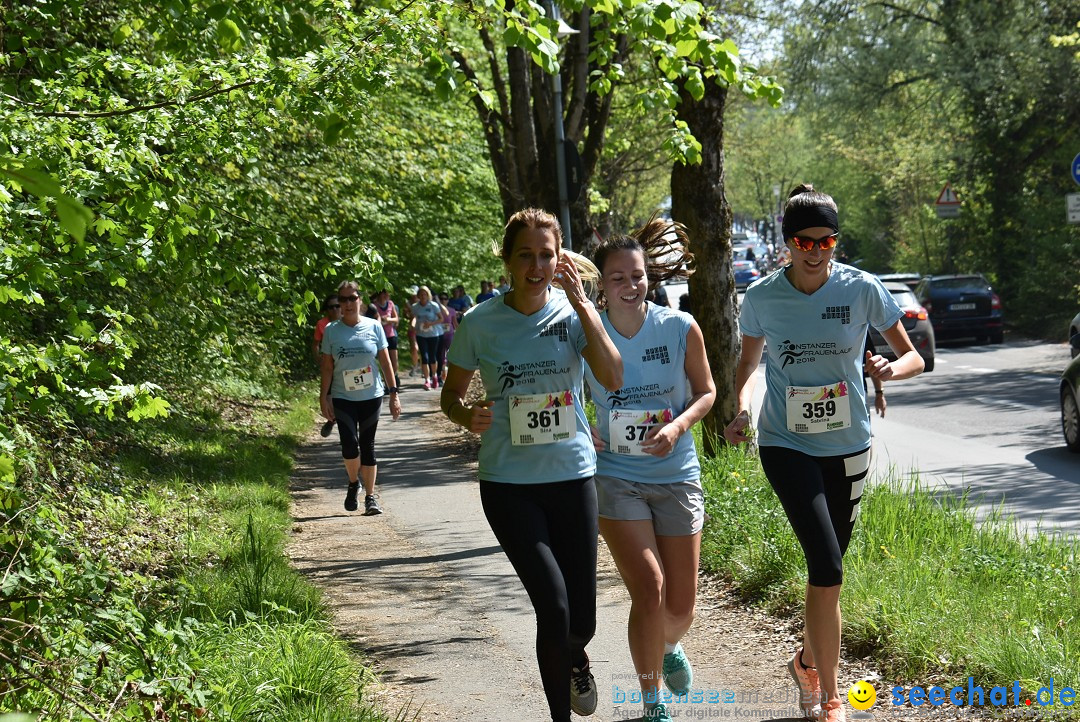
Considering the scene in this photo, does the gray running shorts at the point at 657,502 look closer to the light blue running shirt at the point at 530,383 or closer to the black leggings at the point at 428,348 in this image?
the light blue running shirt at the point at 530,383

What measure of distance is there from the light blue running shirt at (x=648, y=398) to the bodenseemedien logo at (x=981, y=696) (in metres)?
1.22

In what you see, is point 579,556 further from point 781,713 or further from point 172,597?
point 172,597

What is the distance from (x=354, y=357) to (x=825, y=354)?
644 centimetres

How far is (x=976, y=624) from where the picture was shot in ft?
17.2

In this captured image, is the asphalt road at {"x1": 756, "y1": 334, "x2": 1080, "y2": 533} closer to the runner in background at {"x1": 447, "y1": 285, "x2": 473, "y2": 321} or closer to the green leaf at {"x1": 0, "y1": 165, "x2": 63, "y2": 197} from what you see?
the green leaf at {"x1": 0, "y1": 165, "x2": 63, "y2": 197}

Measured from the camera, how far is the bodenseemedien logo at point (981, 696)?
4.42 metres

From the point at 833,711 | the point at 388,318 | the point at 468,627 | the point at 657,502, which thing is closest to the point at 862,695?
the point at 833,711

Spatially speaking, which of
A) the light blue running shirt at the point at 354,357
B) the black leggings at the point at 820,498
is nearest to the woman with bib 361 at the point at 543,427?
the black leggings at the point at 820,498

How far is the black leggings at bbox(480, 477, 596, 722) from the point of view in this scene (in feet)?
14.2

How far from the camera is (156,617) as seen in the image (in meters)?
5.61

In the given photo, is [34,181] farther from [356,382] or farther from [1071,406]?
[1071,406]

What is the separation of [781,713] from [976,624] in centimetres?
94

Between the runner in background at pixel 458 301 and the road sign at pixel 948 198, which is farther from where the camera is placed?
the road sign at pixel 948 198

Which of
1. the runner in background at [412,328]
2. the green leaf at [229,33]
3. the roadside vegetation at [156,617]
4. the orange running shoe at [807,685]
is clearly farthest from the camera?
the runner in background at [412,328]
